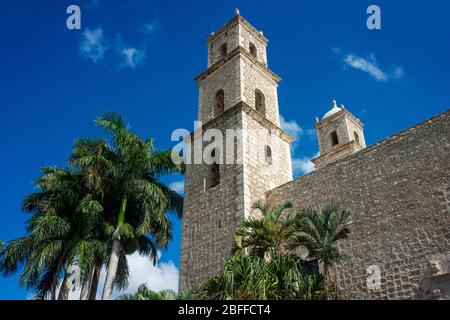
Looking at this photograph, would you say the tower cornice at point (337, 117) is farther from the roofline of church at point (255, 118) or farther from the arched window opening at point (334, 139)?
the roofline of church at point (255, 118)

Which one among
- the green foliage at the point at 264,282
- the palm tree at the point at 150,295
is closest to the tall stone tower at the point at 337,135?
the green foliage at the point at 264,282

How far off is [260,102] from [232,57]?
2.28m

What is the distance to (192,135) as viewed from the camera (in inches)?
688

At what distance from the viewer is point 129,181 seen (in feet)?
46.5

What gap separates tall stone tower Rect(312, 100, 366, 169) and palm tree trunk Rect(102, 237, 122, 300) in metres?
14.9

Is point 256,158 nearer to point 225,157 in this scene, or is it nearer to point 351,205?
point 225,157

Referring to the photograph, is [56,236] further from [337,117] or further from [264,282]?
[337,117]

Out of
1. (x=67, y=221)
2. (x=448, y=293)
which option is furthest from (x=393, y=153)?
(x=67, y=221)

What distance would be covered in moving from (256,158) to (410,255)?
6.58 meters

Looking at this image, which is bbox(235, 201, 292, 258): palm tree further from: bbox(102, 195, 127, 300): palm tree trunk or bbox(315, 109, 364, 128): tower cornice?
→ bbox(315, 109, 364, 128): tower cornice

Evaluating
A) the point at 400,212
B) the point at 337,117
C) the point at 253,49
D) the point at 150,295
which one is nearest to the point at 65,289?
the point at 150,295

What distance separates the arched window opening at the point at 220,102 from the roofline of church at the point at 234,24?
403cm
